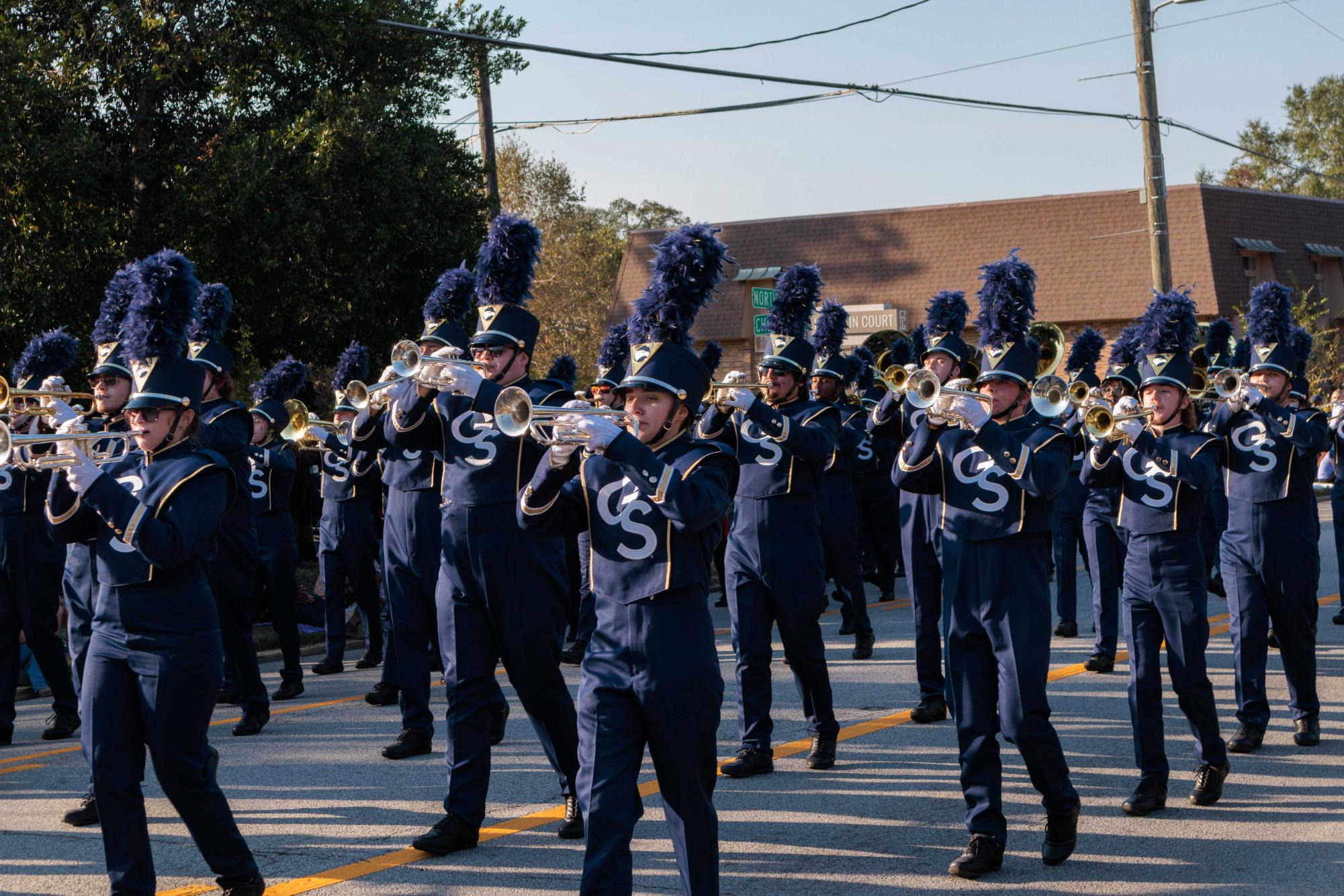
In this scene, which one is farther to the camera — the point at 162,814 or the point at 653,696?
the point at 162,814

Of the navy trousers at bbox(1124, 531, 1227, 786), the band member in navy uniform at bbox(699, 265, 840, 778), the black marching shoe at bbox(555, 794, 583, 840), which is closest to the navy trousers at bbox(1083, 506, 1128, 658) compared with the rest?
the band member in navy uniform at bbox(699, 265, 840, 778)

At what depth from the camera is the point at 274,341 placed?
18.5 m

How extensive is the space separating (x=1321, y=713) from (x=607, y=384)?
20.0 ft

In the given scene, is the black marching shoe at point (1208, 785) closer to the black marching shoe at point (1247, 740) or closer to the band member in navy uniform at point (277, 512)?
the black marching shoe at point (1247, 740)

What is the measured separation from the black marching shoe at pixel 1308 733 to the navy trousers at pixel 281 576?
22.7 feet

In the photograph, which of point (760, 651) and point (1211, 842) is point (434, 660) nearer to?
point (760, 651)

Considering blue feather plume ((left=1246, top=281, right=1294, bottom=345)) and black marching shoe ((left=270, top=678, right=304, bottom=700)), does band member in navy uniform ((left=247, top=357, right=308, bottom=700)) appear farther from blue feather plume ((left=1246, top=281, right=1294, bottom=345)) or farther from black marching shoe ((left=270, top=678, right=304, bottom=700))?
blue feather plume ((left=1246, top=281, right=1294, bottom=345))

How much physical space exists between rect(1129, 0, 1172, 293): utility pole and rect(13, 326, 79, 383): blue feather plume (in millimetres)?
15619

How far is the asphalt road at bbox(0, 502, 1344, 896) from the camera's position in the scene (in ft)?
20.3

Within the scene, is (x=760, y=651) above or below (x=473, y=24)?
below

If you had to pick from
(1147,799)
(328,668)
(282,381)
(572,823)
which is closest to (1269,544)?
(1147,799)

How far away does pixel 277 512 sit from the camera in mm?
11305

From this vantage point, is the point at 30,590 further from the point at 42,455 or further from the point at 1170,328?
the point at 1170,328

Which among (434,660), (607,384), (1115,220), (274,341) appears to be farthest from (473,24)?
(1115,220)
